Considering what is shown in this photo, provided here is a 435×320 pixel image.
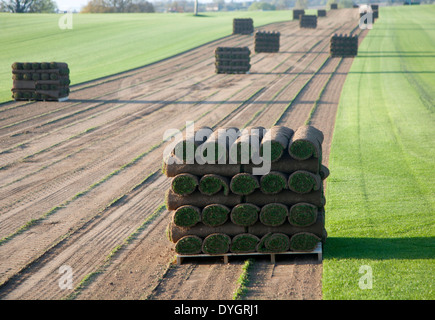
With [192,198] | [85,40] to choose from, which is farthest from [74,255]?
[85,40]

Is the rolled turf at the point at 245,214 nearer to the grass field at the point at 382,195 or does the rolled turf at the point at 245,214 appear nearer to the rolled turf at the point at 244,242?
the rolled turf at the point at 244,242

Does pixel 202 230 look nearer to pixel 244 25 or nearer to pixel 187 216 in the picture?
pixel 187 216

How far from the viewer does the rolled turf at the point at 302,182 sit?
9.73 m

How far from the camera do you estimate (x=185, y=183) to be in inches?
389

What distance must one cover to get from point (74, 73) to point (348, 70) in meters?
20.2

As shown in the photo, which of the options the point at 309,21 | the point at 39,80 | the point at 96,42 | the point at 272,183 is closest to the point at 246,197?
the point at 272,183

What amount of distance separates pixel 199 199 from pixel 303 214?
6.52 ft

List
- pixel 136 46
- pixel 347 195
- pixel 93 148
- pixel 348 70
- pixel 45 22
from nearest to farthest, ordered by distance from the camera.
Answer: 1. pixel 347 195
2. pixel 93 148
3. pixel 348 70
4. pixel 136 46
5. pixel 45 22

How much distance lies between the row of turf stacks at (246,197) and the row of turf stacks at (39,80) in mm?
19618

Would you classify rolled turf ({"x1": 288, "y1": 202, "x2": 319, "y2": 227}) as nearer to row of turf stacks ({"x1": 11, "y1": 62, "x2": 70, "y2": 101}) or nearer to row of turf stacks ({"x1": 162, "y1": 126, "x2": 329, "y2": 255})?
row of turf stacks ({"x1": 162, "y1": 126, "x2": 329, "y2": 255})

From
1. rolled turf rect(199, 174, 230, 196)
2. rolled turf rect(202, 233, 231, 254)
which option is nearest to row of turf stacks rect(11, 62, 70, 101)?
rolled turf rect(199, 174, 230, 196)

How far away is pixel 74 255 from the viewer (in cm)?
1041

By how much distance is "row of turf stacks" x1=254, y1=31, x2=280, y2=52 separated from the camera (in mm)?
47625
